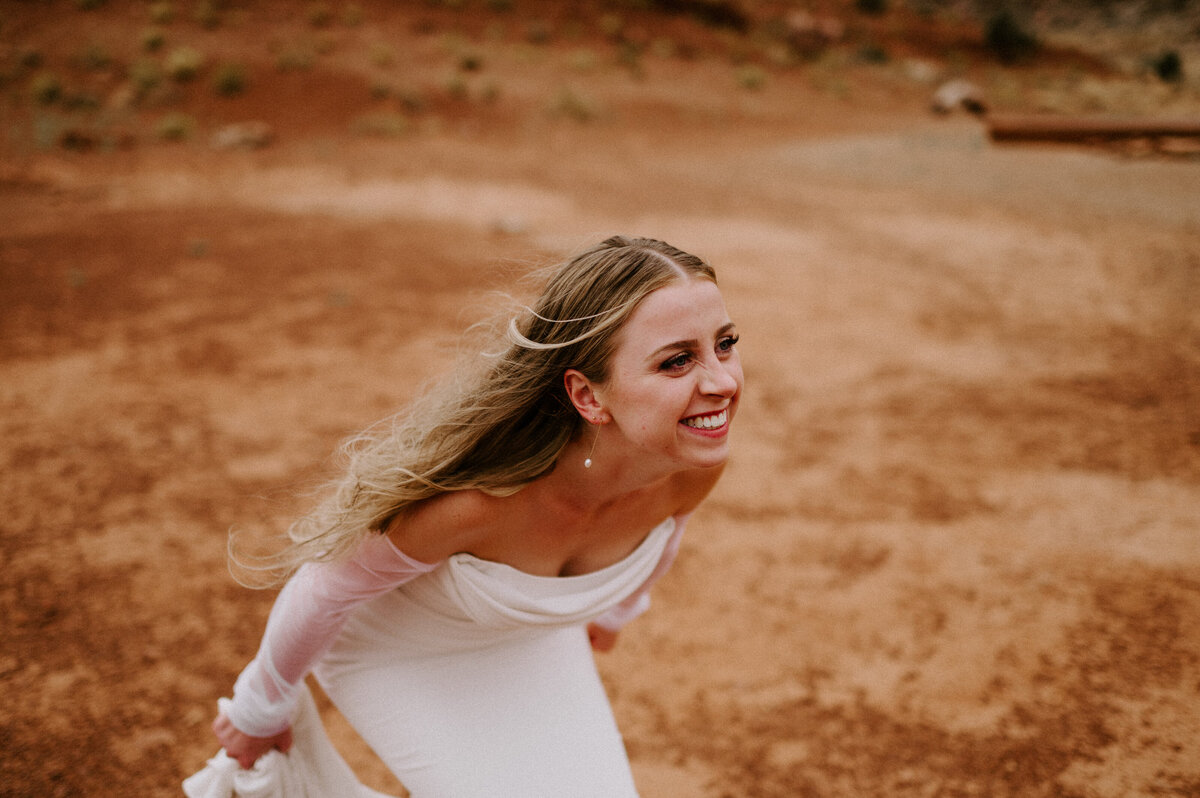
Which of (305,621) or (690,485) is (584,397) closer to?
(690,485)

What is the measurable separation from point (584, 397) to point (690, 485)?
0.56m

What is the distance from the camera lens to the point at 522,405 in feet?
5.81

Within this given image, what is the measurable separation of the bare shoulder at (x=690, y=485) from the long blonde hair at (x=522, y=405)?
390 millimetres

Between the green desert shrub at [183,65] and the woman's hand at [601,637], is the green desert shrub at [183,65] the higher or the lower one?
the lower one

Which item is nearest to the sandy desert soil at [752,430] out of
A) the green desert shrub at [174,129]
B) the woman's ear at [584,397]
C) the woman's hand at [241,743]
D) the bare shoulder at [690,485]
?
the green desert shrub at [174,129]

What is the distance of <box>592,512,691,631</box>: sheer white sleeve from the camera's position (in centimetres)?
224

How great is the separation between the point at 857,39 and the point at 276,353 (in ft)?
68.9

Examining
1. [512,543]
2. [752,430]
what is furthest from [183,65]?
[512,543]

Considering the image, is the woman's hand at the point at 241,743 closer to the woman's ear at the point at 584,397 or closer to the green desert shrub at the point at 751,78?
the woman's ear at the point at 584,397

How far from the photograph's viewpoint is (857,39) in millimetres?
22203

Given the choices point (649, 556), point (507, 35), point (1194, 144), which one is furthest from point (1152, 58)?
point (649, 556)

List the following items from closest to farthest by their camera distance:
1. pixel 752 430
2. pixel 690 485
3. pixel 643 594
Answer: pixel 690 485, pixel 643 594, pixel 752 430

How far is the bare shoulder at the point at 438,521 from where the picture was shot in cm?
173

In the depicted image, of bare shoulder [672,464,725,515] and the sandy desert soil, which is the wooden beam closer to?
the sandy desert soil
